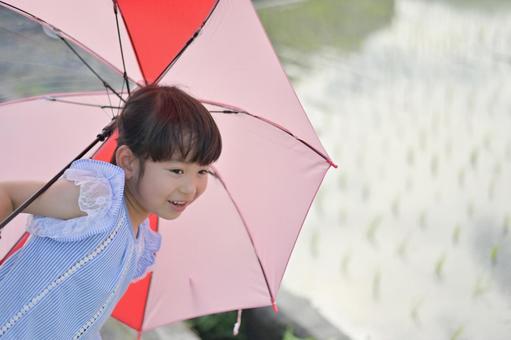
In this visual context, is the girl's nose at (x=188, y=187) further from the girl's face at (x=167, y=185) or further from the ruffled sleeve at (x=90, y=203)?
the ruffled sleeve at (x=90, y=203)

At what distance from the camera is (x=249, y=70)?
1668mm

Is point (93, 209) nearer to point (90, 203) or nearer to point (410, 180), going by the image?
point (90, 203)

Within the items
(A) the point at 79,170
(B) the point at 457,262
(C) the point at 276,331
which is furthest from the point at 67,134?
(B) the point at 457,262

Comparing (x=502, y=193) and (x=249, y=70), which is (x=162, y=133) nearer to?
(x=249, y=70)

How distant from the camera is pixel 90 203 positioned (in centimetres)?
144

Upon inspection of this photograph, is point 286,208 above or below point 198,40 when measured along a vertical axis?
below

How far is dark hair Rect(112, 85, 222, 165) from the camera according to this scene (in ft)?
4.85

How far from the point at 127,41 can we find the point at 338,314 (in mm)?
1506

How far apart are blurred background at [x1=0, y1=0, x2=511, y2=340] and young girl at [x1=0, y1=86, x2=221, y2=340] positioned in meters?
0.64

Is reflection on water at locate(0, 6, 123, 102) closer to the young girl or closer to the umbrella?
the umbrella

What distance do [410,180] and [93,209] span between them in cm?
257

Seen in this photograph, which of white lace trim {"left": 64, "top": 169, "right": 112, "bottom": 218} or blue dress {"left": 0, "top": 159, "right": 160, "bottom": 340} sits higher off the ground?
white lace trim {"left": 64, "top": 169, "right": 112, "bottom": 218}

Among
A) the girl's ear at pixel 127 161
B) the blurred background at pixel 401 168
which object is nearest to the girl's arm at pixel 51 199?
the girl's ear at pixel 127 161

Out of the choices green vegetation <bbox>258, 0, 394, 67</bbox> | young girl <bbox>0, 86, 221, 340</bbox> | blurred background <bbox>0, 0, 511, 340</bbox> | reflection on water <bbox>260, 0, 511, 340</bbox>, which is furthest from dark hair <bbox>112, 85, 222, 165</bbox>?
green vegetation <bbox>258, 0, 394, 67</bbox>
